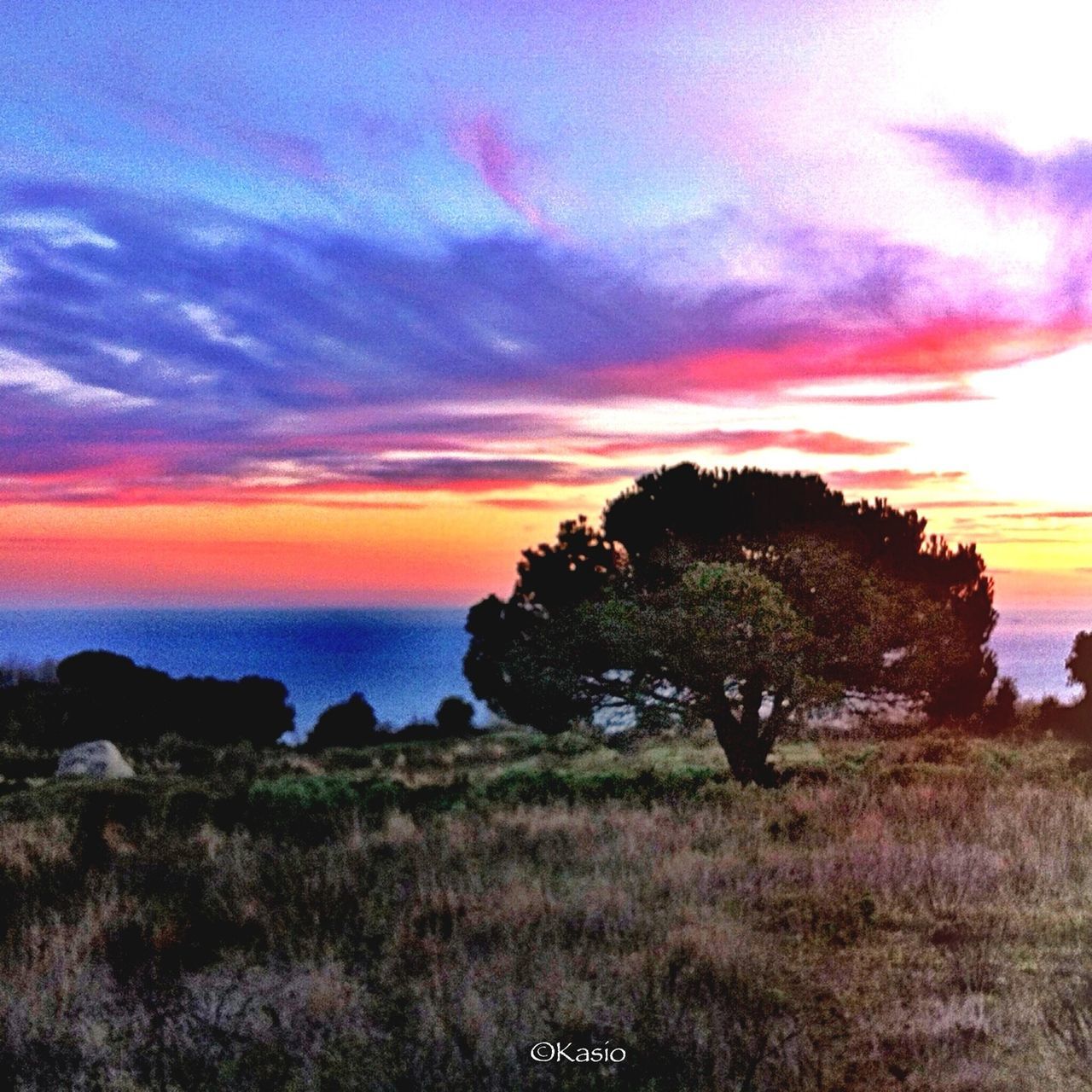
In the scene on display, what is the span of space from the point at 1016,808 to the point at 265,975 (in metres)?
9.02

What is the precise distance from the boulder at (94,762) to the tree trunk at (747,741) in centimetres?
1277

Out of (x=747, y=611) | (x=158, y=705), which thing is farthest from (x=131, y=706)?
(x=747, y=611)

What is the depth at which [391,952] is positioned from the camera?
26.8 feet

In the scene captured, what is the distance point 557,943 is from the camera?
26.2 feet

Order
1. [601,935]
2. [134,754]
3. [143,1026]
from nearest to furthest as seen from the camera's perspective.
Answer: [143,1026] → [601,935] → [134,754]

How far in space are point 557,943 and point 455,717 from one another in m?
30.2

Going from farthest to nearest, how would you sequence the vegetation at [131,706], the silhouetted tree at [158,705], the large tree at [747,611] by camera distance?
the silhouetted tree at [158,705]
the vegetation at [131,706]
the large tree at [747,611]

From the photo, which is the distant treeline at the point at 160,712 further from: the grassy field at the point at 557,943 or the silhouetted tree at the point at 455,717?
the grassy field at the point at 557,943

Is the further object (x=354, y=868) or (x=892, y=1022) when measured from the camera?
(x=354, y=868)

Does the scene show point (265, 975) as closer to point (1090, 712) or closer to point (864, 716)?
point (864, 716)

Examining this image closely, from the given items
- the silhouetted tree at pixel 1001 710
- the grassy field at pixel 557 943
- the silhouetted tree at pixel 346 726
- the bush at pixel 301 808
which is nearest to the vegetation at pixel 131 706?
the silhouetted tree at pixel 346 726

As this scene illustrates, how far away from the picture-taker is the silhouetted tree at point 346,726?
3541 centimetres

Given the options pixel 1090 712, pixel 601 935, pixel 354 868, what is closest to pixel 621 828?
pixel 354 868

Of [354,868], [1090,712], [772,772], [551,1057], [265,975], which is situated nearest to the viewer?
[551,1057]
